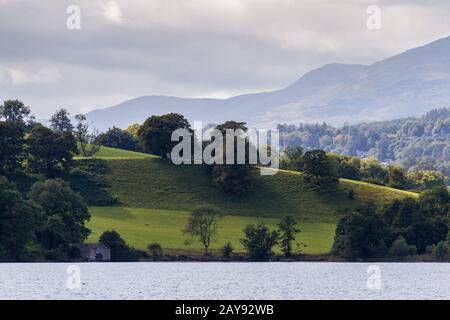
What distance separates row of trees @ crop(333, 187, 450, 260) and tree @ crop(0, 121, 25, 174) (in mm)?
49764

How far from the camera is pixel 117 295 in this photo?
201ft

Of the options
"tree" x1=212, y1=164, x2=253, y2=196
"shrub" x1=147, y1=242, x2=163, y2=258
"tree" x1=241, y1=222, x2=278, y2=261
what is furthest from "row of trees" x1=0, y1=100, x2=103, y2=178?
"tree" x1=241, y1=222, x2=278, y2=261

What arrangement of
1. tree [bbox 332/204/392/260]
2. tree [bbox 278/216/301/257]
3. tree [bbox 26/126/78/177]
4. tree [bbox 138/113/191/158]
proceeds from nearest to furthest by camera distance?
tree [bbox 332/204/392/260] → tree [bbox 278/216/301/257] → tree [bbox 26/126/78/177] → tree [bbox 138/113/191/158]

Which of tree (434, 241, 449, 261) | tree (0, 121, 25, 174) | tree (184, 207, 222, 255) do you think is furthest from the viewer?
tree (0, 121, 25, 174)

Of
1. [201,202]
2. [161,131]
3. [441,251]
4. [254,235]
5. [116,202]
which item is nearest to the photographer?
[254,235]

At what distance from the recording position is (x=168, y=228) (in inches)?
5640

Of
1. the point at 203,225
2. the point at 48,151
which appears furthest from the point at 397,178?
the point at 48,151

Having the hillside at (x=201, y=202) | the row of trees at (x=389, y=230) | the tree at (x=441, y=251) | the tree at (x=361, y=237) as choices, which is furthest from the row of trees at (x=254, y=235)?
the tree at (x=441, y=251)

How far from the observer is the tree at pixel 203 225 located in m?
133

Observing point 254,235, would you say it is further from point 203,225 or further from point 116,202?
point 116,202

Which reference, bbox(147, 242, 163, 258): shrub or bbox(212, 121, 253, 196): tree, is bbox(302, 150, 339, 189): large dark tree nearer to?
bbox(212, 121, 253, 196): tree

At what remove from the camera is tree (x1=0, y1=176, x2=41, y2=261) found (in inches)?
4365

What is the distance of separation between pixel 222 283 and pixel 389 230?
58649 millimetres

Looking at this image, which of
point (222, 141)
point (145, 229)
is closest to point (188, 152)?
point (222, 141)
